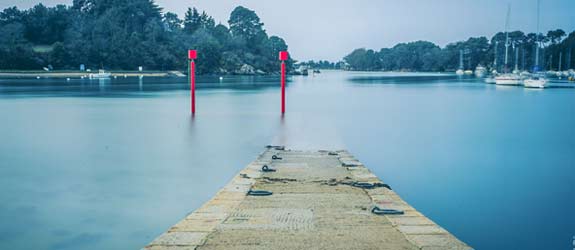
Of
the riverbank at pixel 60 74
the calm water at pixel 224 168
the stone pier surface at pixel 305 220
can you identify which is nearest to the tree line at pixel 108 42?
the riverbank at pixel 60 74

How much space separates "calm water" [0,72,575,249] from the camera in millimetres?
9258

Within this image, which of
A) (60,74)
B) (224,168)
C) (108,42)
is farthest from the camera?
(108,42)

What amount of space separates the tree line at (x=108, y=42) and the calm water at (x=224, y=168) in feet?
284

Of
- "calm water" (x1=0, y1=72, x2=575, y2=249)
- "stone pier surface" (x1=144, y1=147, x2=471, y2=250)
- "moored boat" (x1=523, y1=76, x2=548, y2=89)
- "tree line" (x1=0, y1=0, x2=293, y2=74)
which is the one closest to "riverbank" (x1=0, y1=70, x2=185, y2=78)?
"tree line" (x1=0, y1=0, x2=293, y2=74)

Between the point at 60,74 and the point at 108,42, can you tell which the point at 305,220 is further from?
the point at 108,42

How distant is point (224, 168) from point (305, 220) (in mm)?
7890

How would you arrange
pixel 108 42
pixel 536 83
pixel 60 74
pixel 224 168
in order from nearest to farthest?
pixel 224 168 → pixel 536 83 → pixel 60 74 → pixel 108 42

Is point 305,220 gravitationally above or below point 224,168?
above

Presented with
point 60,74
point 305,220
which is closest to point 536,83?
point 305,220

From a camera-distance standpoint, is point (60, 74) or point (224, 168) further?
point (60, 74)

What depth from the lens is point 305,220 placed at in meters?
7.52

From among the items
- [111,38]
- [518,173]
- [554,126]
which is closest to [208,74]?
[111,38]

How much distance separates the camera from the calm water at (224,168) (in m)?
9.26

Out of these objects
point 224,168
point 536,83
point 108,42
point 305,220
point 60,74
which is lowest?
point 224,168
